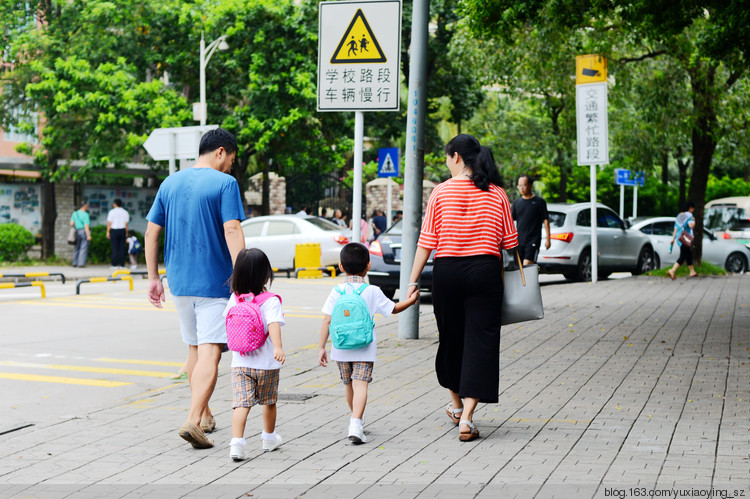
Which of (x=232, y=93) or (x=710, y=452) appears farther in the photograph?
(x=232, y=93)

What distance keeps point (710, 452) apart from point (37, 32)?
2945 centimetres

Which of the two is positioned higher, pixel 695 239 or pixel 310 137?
pixel 310 137

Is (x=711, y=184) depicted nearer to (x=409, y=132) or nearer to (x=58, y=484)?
(x=409, y=132)

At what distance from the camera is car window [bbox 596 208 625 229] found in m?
20.8

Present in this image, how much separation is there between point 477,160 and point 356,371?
4.86 ft

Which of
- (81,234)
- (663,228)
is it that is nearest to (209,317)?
(663,228)

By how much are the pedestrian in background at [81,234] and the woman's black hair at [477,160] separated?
2362 centimetres

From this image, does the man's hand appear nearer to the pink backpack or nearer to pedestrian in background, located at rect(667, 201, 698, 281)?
the pink backpack

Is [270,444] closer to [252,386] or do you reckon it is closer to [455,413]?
[252,386]

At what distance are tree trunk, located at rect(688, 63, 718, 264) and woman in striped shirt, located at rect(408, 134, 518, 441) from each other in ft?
50.2

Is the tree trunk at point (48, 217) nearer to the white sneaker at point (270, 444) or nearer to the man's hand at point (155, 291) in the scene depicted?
the man's hand at point (155, 291)

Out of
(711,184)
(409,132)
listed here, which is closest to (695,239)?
(409,132)

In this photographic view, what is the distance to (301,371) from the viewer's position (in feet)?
28.4

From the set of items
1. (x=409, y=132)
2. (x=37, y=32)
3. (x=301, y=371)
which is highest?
(x=37, y=32)
